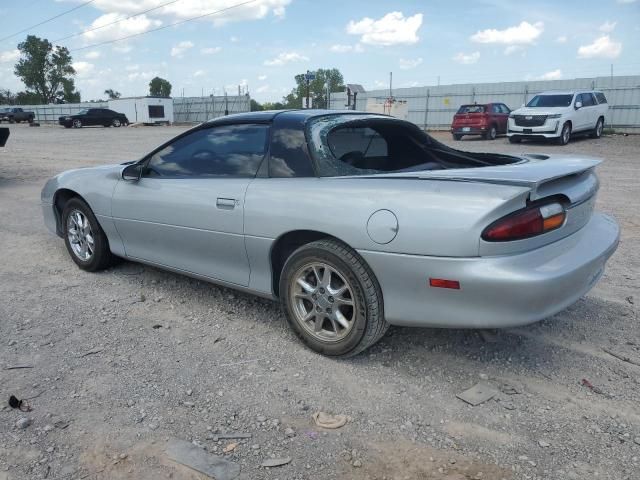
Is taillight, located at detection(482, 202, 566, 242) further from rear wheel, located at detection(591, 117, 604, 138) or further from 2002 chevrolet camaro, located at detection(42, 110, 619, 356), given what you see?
rear wheel, located at detection(591, 117, 604, 138)

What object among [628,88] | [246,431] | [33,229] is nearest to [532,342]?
[246,431]

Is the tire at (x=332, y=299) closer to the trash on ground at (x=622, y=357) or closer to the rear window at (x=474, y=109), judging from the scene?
Answer: the trash on ground at (x=622, y=357)

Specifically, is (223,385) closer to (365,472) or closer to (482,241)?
(365,472)

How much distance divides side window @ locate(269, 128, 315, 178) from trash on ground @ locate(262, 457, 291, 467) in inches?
64.5

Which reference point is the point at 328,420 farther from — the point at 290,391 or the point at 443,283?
the point at 443,283

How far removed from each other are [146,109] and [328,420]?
45.2 meters

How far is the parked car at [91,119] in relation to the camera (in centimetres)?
4078

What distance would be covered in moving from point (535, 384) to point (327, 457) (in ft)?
4.28

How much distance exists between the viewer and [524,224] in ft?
8.82

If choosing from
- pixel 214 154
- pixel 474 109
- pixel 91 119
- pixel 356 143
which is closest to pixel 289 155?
pixel 356 143

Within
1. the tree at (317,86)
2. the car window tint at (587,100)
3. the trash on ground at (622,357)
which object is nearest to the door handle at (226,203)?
the trash on ground at (622,357)

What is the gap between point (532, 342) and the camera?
3455 mm

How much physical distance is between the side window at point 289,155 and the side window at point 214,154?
0.12m

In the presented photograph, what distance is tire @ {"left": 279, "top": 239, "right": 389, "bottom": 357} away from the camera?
3002 mm
